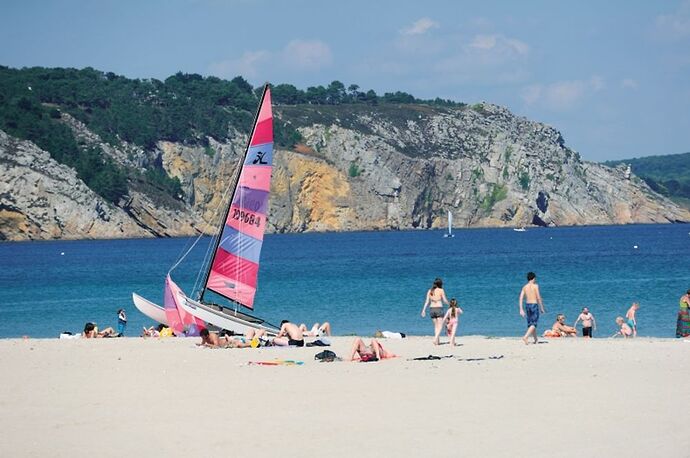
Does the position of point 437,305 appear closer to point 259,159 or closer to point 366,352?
point 366,352

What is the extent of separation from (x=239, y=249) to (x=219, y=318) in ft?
7.37

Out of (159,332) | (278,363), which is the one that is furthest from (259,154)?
(278,363)

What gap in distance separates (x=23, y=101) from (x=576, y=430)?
138201 millimetres

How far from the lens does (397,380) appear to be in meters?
18.8

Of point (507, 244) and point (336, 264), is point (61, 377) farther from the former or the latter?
point (507, 244)

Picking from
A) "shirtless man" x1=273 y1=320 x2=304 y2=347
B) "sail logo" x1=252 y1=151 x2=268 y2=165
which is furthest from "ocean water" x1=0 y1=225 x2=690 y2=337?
"shirtless man" x1=273 y1=320 x2=304 y2=347

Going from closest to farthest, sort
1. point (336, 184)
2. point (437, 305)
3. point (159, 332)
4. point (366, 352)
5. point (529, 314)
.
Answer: point (366, 352) → point (529, 314) → point (437, 305) → point (159, 332) → point (336, 184)

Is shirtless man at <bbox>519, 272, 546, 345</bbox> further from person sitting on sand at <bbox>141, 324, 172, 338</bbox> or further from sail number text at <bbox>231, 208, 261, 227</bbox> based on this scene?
person sitting on sand at <bbox>141, 324, 172, 338</bbox>

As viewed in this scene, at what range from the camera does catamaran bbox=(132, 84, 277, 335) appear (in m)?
29.4

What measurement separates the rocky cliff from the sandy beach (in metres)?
101

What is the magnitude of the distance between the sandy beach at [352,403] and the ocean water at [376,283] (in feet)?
45.1

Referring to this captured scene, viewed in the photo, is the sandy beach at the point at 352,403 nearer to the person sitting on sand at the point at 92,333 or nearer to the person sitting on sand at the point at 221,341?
the person sitting on sand at the point at 221,341

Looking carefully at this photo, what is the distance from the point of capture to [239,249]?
100 ft

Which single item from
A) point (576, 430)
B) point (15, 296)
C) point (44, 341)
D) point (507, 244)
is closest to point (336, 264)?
point (15, 296)
